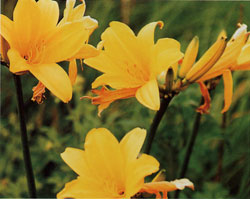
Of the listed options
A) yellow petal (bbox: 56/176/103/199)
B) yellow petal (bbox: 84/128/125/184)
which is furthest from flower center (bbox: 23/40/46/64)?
yellow petal (bbox: 56/176/103/199)

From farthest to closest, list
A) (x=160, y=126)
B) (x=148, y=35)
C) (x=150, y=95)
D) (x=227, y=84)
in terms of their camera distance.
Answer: (x=160, y=126), (x=227, y=84), (x=148, y=35), (x=150, y=95)

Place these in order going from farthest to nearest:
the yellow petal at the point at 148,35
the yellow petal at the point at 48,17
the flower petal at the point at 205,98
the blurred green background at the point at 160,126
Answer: the blurred green background at the point at 160,126 < the flower petal at the point at 205,98 < the yellow petal at the point at 148,35 < the yellow petal at the point at 48,17

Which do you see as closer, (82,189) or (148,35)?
(82,189)

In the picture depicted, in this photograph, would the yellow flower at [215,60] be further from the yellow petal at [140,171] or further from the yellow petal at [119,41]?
the yellow petal at [140,171]

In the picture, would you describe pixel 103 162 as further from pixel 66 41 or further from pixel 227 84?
pixel 227 84

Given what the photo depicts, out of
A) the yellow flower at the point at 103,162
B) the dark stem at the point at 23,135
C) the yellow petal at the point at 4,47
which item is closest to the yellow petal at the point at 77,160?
the yellow flower at the point at 103,162

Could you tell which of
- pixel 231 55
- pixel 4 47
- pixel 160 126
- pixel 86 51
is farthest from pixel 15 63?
pixel 160 126

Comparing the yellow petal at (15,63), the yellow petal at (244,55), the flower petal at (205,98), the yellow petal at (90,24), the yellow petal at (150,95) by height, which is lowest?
the flower petal at (205,98)
